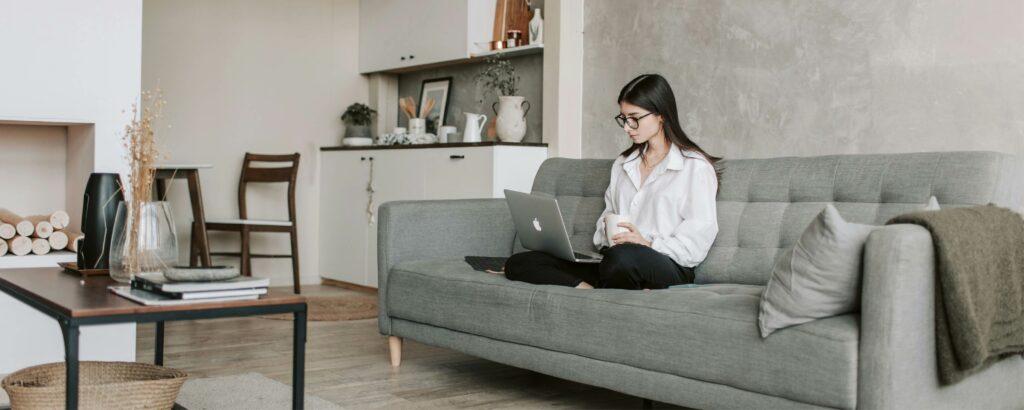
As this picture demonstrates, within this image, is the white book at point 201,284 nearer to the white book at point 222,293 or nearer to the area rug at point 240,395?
the white book at point 222,293

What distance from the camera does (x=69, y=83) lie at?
367cm

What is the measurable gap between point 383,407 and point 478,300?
45cm

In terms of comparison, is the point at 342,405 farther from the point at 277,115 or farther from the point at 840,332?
the point at 277,115

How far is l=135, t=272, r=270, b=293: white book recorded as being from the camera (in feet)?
6.89

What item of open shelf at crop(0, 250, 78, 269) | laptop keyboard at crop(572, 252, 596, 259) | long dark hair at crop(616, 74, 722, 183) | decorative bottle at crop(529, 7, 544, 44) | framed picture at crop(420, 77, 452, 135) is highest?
decorative bottle at crop(529, 7, 544, 44)

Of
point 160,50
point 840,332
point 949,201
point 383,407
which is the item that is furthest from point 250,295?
point 160,50

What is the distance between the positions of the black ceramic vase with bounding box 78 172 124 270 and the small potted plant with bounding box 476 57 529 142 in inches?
85.7

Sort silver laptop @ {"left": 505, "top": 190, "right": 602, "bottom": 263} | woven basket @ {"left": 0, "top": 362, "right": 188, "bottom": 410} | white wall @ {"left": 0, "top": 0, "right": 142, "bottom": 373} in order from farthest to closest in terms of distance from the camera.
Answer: white wall @ {"left": 0, "top": 0, "right": 142, "bottom": 373}
silver laptop @ {"left": 505, "top": 190, "right": 602, "bottom": 263}
woven basket @ {"left": 0, "top": 362, "right": 188, "bottom": 410}

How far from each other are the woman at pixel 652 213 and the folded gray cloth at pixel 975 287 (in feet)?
2.80

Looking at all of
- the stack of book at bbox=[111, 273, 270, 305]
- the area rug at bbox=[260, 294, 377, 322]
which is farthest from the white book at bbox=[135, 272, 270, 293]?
the area rug at bbox=[260, 294, 377, 322]

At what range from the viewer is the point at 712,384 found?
2467 millimetres

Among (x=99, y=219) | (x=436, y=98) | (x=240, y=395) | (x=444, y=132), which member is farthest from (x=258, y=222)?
(x=240, y=395)

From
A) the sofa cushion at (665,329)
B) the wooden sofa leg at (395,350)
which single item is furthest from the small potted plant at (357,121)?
the sofa cushion at (665,329)

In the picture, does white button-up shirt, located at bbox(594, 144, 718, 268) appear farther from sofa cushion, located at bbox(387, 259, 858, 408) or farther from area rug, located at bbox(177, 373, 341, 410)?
area rug, located at bbox(177, 373, 341, 410)
